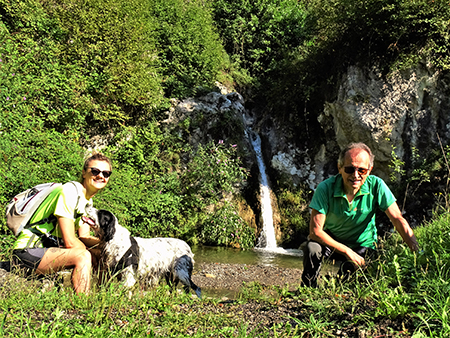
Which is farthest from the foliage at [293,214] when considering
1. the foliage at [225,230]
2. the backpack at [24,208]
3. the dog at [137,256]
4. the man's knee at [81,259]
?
the backpack at [24,208]

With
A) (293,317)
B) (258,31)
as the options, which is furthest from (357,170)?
(258,31)

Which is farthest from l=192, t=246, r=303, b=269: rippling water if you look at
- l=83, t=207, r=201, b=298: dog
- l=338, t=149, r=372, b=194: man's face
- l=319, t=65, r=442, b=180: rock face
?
l=338, t=149, r=372, b=194: man's face

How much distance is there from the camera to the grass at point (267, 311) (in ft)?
6.68

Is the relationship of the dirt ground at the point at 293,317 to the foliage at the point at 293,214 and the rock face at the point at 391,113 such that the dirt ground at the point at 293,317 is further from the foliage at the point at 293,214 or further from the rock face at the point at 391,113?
the rock face at the point at 391,113

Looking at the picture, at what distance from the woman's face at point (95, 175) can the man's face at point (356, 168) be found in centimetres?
241

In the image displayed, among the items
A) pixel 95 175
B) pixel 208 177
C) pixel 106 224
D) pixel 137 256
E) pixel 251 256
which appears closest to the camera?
pixel 95 175

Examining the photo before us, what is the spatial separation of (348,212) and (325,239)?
39cm

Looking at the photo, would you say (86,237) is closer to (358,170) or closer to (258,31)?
(358,170)

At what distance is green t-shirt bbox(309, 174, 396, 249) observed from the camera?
10.6ft

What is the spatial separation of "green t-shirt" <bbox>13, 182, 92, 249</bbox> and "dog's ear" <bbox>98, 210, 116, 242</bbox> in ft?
1.07

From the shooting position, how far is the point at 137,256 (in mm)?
3717

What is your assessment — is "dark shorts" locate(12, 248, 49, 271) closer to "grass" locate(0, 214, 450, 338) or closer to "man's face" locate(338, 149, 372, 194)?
"grass" locate(0, 214, 450, 338)

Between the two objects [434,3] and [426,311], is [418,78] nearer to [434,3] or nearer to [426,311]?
[434,3]

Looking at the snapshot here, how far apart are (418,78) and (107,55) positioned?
8.19m
